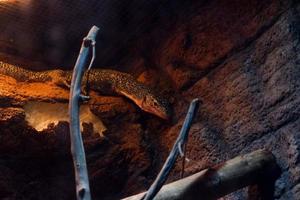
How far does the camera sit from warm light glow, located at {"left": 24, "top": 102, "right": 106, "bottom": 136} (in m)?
3.77

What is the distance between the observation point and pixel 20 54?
486 cm

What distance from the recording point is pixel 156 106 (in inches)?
162

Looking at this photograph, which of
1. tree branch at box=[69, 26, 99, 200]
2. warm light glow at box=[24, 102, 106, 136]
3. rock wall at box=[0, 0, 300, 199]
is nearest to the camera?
tree branch at box=[69, 26, 99, 200]

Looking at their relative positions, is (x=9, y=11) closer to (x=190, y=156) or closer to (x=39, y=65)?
(x=39, y=65)

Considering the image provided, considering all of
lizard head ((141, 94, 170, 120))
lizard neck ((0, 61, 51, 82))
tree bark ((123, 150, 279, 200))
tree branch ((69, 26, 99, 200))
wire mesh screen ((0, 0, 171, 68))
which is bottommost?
tree bark ((123, 150, 279, 200))

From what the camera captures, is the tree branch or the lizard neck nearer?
the tree branch

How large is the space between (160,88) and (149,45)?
0.68 m

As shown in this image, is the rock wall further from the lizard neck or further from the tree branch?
the tree branch

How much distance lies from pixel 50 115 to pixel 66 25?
4.05ft

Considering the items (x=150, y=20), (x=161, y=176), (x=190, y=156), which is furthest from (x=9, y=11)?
(x=161, y=176)

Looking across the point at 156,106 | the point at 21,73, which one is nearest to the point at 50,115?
the point at 21,73

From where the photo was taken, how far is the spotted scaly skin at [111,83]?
4.16m

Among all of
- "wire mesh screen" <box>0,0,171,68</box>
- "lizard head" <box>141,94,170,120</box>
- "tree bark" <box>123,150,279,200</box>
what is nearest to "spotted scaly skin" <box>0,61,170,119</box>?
"lizard head" <box>141,94,170,120</box>

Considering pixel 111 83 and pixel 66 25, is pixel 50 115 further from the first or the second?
pixel 66 25
